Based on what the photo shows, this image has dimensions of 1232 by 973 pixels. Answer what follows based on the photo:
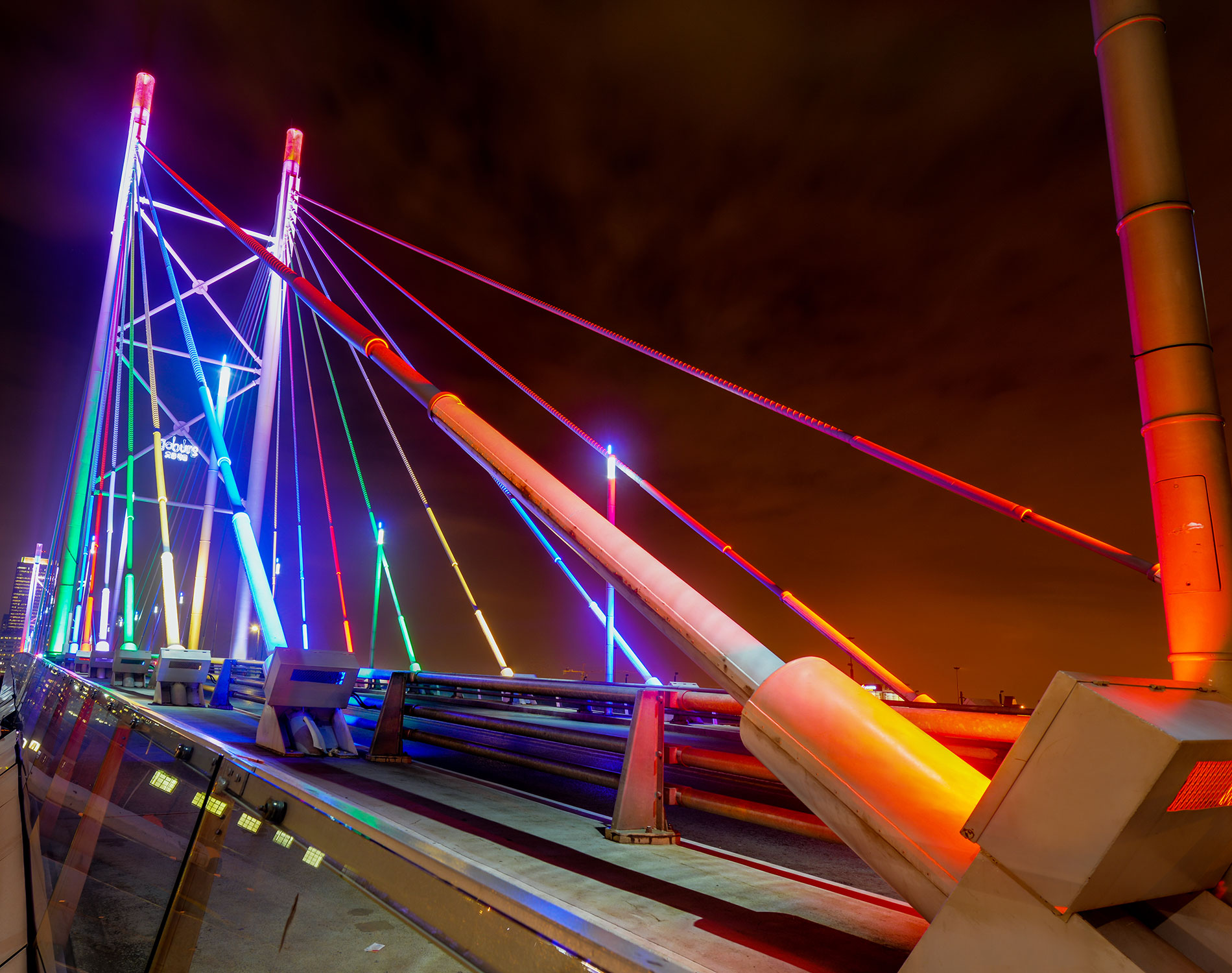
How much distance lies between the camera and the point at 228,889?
7.02ft

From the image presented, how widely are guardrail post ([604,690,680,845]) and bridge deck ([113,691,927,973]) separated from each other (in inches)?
4.7

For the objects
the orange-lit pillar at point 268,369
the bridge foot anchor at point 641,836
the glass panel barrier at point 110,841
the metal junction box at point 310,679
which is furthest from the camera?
the orange-lit pillar at point 268,369

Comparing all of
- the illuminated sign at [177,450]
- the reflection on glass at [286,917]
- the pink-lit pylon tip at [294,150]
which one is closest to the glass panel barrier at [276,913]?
the reflection on glass at [286,917]

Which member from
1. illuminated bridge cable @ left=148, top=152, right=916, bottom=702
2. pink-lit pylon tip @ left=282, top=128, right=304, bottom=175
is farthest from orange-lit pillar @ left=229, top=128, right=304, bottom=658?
illuminated bridge cable @ left=148, top=152, right=916, bottom=702

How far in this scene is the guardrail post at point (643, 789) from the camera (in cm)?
482

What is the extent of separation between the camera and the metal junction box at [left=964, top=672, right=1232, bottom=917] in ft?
4.99

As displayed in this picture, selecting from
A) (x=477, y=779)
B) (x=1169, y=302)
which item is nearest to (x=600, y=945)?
(x=1169, y=302)

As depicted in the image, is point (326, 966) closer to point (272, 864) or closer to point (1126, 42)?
point (272, 864)

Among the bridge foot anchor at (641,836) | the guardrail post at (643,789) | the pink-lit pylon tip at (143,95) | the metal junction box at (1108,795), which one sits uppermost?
the pink-lit pylon tip at (143,95)

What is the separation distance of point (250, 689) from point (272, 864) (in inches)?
632

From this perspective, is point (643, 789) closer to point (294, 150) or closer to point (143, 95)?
point (294, 150)

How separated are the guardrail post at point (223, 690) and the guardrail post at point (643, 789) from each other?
13294 millimetres

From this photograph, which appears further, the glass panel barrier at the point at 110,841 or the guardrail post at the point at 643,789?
the guardrail post at the point at 643,789

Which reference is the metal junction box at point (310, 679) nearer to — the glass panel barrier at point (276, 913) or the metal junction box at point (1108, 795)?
the glass panel barrier at point (276, 913)
